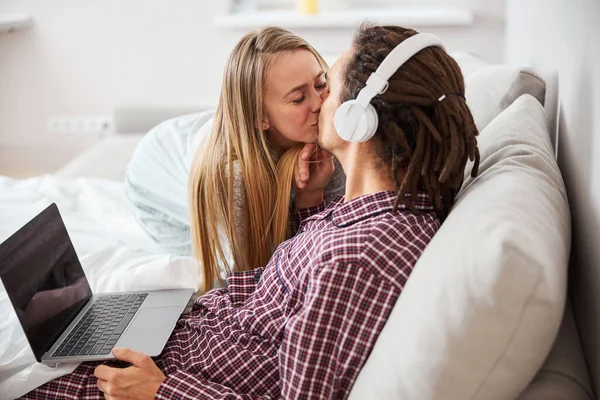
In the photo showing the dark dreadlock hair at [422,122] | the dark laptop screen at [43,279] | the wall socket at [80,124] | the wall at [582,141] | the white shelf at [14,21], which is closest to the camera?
the wall at [582,141]

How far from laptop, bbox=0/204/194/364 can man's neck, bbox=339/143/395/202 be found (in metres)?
0.44

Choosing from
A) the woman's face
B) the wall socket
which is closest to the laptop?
the woman's face

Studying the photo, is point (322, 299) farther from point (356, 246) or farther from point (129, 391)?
point (129, 391)

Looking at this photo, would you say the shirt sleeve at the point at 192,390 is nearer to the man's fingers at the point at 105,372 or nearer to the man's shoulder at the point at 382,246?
the man's fingers at the point at 105,372

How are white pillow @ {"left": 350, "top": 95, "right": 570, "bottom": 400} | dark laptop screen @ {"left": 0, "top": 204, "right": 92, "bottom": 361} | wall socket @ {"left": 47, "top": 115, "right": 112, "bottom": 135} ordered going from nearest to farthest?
white pillow @ {"left": 350, "top": 95, "right": 570, "bottom": 400} < dark laptop screen @ {"left": 0, "top": 204, "right": 92, "bottom": 361} < wall socket @ {"left": 47, "top": 115, "right": 112, "bottom": 135}

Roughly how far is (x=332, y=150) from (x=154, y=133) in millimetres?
965

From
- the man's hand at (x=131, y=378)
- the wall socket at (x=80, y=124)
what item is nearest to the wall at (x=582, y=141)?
the man's hand at (x=131, y=378)

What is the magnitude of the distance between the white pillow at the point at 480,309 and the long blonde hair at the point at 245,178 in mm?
685

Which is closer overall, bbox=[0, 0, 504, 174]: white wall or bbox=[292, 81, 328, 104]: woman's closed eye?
bbox=[292, 81, 328, 104]: woman's closed eye

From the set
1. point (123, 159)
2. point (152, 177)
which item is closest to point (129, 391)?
point (152, 177)

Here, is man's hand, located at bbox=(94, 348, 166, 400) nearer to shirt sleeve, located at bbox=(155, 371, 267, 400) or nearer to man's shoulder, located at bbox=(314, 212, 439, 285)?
shirt sleeve, located at bbox=(155, 371, 267, 400)

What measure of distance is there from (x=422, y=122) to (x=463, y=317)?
0.36 meters

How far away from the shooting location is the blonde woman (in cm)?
150

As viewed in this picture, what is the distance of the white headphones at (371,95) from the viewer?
40.1 inches
